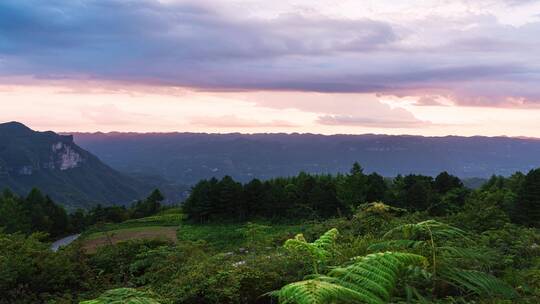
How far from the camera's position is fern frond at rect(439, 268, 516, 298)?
5.26m

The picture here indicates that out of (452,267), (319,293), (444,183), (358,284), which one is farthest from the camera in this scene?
(444,183)

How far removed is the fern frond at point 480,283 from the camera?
526cm

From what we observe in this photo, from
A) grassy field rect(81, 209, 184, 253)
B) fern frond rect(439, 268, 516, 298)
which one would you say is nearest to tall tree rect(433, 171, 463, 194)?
grassy field rect(81, 209, 184, 253)

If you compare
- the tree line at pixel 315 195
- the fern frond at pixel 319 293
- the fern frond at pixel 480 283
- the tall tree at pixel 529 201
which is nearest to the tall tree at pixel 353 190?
the tree line at pixel 315 195

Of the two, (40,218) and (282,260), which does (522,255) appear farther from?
(40,218)

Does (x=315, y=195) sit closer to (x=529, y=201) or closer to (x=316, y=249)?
(x=529, y=201)

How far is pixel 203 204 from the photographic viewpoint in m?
65.8

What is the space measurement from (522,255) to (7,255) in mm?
12432

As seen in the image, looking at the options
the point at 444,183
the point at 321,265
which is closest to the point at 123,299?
the point at 321,265

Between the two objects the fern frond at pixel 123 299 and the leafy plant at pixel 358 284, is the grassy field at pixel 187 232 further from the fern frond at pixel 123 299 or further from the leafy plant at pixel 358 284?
the leafy plant at pixel 358 284

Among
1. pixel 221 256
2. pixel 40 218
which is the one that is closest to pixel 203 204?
pixel 40 218

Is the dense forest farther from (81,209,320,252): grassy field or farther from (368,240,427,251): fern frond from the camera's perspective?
(81,209,320,252): grassy field

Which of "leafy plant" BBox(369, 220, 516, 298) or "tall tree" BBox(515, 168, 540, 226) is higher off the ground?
"leafy plant" BBox(369, 220, 516, 298)

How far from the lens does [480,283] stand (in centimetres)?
524
